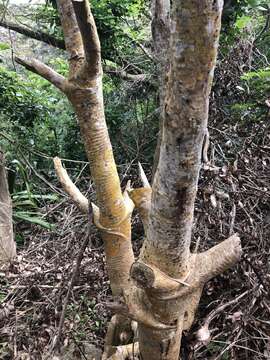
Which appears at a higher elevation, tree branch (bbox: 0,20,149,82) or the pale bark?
the pale bark

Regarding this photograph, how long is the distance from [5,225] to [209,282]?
6.73ft

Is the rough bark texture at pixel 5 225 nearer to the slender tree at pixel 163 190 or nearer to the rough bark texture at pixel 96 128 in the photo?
the slender tree at pixel 163 190

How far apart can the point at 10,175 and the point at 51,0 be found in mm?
2060

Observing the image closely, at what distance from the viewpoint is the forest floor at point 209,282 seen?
1774 millimetres

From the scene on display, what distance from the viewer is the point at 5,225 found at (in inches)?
139

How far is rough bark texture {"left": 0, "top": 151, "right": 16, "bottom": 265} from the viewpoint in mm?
3436

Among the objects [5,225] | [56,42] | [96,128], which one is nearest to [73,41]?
[96,128]

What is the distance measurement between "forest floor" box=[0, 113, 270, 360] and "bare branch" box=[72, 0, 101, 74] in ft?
2.10

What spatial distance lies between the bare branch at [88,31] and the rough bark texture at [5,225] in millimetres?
2109

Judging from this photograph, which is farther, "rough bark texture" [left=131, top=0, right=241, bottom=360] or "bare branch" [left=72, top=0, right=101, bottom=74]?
"bare branch" [left=72, top=0, right=101, bottom=74]

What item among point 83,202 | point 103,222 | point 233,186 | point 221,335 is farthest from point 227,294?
point 83,202

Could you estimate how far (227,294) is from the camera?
77.2 inches

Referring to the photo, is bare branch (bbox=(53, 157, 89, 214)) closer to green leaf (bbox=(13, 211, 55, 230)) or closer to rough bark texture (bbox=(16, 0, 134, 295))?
rough bark texture (bbox=(16, 0, 134, 295))

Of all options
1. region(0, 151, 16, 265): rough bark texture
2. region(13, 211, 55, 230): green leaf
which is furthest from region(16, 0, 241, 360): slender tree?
region(13, 211, 55, 230): green leaf
